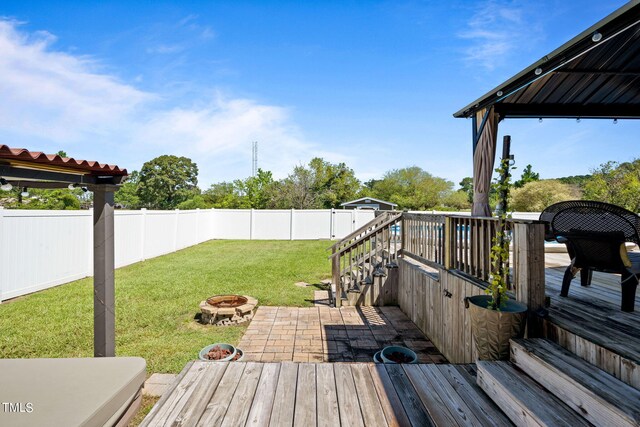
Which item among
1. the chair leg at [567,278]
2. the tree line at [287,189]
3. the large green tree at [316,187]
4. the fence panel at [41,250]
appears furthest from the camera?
the tree line at [287,189]

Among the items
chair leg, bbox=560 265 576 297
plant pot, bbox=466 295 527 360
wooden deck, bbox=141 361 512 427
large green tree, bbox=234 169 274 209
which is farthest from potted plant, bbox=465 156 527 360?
large green tree, bbox=234 169 274 209

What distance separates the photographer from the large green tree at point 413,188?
37159 mm

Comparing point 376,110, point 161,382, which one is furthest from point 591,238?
point 376,110

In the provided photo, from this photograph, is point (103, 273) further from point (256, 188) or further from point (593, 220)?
point (256, 188)

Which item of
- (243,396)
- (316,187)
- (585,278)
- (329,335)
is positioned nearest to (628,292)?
(585,278)

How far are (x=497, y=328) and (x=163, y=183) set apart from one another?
151 ft

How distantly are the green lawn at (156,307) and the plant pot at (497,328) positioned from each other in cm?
277

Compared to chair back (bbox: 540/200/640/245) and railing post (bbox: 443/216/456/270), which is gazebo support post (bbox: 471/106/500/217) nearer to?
railing post (bbox: 443/216/456/270)

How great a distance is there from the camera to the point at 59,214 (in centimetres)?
620

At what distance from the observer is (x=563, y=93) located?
3.87 m

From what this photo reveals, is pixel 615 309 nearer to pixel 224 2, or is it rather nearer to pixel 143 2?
pixel 224 2

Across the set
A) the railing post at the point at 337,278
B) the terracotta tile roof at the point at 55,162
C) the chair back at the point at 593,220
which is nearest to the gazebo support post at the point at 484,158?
the chair back at the point at 593,220

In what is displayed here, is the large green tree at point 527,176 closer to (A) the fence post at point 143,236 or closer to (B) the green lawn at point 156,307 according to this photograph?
(B) the green lawn at point 156,307

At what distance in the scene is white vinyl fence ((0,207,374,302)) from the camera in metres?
5.34
